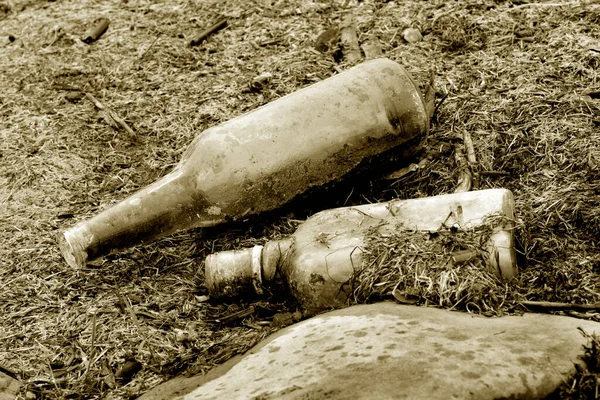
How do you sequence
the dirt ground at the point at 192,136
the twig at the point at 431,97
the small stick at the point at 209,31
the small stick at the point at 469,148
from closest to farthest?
1. the dirt ground at the point at 192,136
2. the small stick at the point at 469,148
3. the twig at the point at 431,97
4. the small stick at the point at 209,31

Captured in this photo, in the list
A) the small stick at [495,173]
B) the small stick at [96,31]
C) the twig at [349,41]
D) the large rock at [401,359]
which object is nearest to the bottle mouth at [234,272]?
the large rock at [401,359]

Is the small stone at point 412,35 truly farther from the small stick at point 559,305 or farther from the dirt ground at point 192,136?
the small stick at point 559,305

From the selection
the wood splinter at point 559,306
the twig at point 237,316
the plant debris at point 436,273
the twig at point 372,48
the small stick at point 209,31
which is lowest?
the twig at point 237,316

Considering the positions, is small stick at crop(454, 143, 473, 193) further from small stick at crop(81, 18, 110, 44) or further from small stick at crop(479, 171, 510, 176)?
small stick at crop(81, 18, 110, 44)

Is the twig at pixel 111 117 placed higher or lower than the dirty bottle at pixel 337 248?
higher

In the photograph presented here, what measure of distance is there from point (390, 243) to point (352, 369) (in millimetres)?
738

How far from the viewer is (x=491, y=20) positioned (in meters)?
3.56

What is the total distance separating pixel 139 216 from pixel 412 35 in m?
1.95

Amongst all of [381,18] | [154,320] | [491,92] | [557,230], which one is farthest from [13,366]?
[381,18]

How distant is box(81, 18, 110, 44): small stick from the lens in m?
4.09

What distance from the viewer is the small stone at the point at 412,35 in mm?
3578

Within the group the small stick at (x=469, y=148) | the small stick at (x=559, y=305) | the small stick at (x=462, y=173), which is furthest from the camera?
the small stick at (x=469, y=148)

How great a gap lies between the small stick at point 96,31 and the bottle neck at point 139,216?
1974 millimetres

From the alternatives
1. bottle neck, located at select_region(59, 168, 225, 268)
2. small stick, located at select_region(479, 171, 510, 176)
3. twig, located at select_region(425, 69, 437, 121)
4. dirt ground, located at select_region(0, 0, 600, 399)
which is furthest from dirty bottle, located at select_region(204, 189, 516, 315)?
twig, located at select_region(425, 69, 437, 121)
